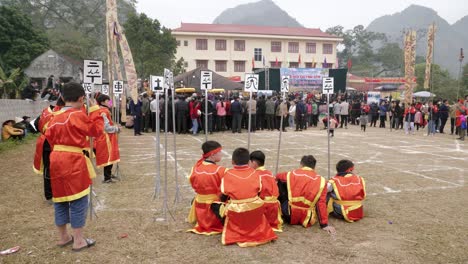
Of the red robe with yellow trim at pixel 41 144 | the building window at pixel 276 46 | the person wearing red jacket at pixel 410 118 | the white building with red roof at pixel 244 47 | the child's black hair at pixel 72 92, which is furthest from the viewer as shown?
the building window at pixel 276 46

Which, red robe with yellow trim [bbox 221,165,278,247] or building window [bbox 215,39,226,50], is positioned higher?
building window [bbox 215,39,226,50]

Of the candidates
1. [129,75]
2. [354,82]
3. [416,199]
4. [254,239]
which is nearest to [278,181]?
[254,239]

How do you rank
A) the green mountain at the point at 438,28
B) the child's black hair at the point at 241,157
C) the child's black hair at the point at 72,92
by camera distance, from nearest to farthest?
the child's black hair at the point at 72,92
the child's black hair at the point at 241,157
the green mountain at the point at 438,28

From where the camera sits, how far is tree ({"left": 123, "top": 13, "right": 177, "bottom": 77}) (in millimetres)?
31562

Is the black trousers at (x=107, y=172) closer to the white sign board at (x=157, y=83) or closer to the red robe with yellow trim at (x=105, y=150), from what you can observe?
the red robe with yellow trim at (x=105, y=150)

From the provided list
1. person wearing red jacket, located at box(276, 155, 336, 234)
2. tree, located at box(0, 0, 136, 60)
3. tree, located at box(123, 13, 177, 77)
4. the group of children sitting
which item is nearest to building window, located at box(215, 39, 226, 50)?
tree, located at box(0, 0, 136, 60)

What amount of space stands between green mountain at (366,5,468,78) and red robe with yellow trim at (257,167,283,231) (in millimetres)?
113617

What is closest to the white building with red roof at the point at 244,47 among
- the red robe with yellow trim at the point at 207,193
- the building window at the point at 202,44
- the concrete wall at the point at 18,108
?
the building window at the point at 202,44

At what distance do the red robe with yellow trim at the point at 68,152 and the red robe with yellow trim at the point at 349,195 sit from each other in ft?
11.8

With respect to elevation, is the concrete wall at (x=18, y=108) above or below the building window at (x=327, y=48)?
below

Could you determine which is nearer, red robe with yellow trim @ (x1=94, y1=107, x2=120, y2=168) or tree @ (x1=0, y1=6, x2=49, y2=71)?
red robe with yellow trim @ (x1=94, y1=107, x2=120, y2=168)

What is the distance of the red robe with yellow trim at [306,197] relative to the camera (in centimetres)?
529

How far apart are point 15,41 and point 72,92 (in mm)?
33689

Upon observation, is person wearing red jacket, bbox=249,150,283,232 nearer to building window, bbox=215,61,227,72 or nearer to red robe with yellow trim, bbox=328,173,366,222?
red robe with yellow trim, bbox=328,173,366,222
